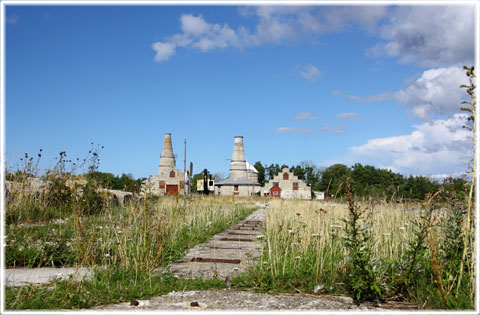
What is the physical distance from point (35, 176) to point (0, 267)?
6.59 m

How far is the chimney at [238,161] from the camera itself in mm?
52938

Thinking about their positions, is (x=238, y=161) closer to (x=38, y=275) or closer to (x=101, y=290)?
(x=38, y=275)

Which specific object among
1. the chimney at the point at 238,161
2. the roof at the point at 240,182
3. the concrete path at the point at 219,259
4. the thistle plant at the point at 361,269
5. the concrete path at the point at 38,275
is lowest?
the concrete path at the point at 38,275

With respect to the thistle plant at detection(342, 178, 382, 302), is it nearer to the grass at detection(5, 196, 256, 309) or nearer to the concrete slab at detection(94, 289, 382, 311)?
the concrete slab at detection(94, 289, 382, 311)

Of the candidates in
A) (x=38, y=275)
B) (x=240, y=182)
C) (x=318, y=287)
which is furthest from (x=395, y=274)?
(x=240, y=182)

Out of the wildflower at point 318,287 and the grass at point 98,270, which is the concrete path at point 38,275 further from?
the wildflower at point 318,287

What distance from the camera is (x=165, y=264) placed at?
4.49 meters

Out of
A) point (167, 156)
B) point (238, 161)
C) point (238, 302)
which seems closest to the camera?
point (238, 302)

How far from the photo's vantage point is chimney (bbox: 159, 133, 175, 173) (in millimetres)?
50000

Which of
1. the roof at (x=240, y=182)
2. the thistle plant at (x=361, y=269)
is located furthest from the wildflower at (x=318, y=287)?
the roof at (x=240, y=182)

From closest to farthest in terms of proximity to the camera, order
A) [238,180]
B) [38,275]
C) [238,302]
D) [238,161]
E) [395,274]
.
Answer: [238,302], [395,274], [38,275], [238,180], [238,161]

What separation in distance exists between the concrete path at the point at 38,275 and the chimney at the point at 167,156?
46.0 m

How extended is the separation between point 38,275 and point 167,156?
47.2 meters

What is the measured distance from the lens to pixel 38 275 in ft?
12.9
